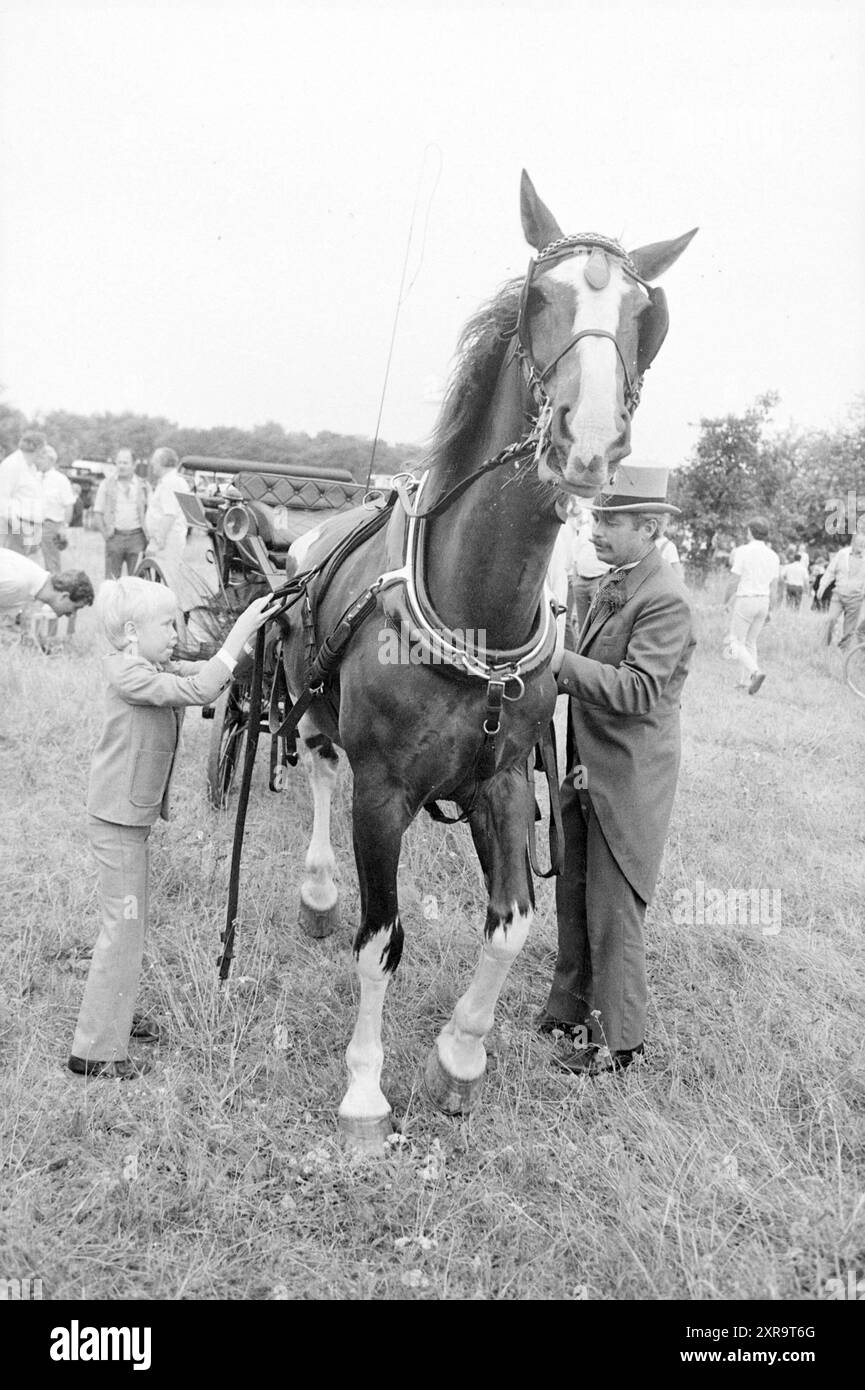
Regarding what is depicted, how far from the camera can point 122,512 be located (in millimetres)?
9805

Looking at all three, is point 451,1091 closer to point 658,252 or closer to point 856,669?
point 658,252

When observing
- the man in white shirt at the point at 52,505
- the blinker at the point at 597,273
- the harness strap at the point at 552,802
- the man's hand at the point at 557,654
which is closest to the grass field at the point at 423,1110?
the harness strap at the point at 552,802

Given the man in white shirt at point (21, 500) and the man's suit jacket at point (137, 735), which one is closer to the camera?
the man's suit jacket at point (137, 735)

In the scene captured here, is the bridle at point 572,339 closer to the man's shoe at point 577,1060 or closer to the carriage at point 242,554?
the man's shoe at point 577,1060

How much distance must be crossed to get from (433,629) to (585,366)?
81 cm

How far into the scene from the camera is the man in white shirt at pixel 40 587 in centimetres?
399

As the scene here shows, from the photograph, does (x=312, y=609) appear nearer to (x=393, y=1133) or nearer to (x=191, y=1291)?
(x=393, y=1133)

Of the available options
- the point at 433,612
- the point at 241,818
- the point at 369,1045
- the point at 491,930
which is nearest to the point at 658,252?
the point at 433,612

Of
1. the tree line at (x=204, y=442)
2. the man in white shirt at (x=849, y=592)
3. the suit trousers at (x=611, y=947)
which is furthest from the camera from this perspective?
the man in white shirt at (x=849, y=592)

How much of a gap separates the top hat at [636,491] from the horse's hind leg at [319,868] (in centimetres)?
173

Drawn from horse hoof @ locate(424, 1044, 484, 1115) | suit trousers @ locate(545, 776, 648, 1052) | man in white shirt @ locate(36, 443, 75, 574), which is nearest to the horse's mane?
suit trousers @ locate(545, 776, 648, 1052)

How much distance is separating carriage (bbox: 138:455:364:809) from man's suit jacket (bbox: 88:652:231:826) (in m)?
1.60

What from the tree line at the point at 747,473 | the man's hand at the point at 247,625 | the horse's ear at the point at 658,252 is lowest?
the man's hand at the point at 247,625

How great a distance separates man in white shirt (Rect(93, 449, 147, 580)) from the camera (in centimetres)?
980
